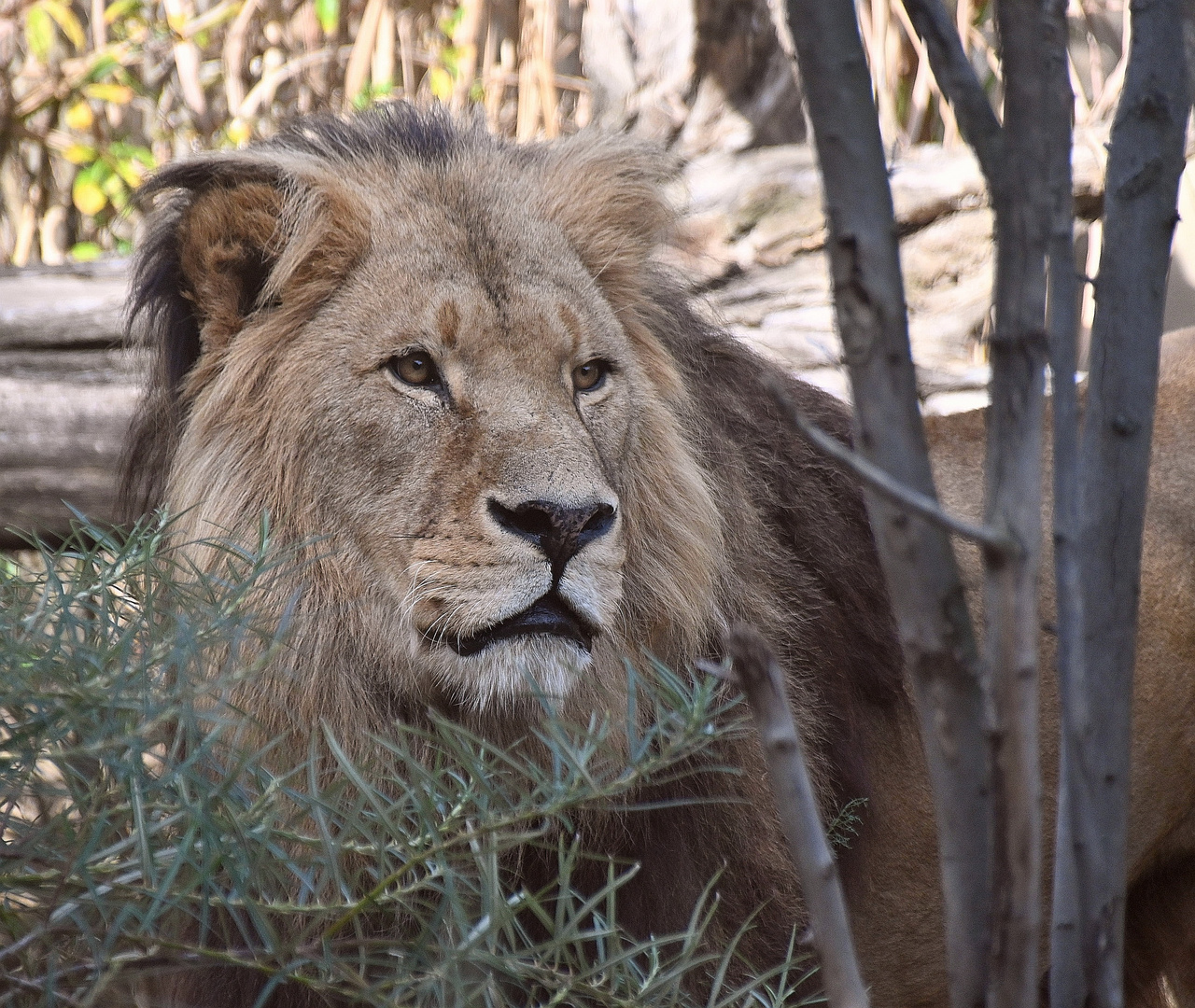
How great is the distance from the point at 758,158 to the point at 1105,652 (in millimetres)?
4321

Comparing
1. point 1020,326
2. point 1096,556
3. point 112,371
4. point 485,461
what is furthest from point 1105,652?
point 112,371

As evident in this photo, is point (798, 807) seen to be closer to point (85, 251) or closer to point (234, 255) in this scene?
point (234, 255)

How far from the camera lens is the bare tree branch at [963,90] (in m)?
1.07

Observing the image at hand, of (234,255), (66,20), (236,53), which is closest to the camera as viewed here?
(234,255)

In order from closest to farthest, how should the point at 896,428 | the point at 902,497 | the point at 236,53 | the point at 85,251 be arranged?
the point at 902,497 → the point at 896,428 → the point at 236,53 → the point at 85,251

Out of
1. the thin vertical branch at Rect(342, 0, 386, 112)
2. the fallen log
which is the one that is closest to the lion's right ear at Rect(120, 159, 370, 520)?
the fallen log

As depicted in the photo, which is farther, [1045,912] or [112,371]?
[112,371]

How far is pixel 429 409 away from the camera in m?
2.21

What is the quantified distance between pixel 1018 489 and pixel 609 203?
1.79 metres

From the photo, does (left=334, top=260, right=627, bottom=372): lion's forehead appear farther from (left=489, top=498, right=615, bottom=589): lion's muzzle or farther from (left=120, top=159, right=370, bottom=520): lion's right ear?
(left=489, top=498, right=615, bottom=589): lion's muzzle

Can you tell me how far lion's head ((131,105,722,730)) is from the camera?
206 centimetres

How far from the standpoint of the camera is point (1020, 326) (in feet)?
3.42

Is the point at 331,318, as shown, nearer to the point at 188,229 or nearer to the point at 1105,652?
the point at 188,229

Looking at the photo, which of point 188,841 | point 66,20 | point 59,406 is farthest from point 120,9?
point 188,841
